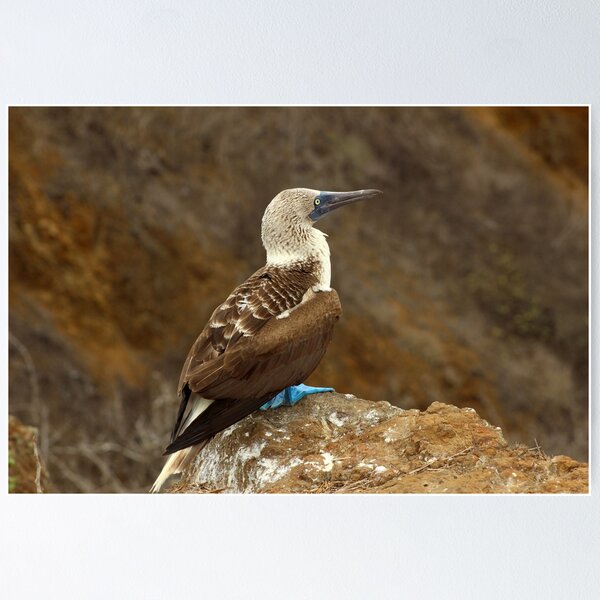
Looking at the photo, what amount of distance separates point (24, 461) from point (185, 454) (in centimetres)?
161

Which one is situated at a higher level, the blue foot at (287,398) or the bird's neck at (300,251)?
the bird's neck at (300,251)

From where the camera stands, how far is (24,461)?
6.48m

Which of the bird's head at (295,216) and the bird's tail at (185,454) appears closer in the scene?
the bird's tail at (185,454)

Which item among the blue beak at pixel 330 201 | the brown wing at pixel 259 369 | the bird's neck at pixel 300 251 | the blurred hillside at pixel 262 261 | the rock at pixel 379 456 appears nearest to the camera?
the brown wing at pixel 259 369

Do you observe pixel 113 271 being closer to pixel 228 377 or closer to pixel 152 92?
pixel 152 92

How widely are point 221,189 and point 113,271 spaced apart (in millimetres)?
1097

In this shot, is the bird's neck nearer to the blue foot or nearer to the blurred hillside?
the blue foot

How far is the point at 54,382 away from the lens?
26.3 ft

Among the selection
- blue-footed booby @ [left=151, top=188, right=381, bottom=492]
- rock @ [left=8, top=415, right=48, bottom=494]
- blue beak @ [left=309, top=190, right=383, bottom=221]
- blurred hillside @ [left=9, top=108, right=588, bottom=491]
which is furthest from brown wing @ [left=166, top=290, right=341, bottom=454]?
blurred hillside @ [left=9, top=108, right=588, bottom=491]

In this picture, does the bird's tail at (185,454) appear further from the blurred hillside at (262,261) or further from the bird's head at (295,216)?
the blurred hillside at (262,261)

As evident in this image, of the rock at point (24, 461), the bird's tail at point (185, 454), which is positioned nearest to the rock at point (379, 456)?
the bird's tail at point (185, 454)

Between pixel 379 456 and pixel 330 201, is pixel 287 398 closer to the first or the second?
pixel 379 456

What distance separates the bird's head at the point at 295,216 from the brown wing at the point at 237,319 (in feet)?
0.89

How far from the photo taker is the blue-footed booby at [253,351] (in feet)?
17.0
